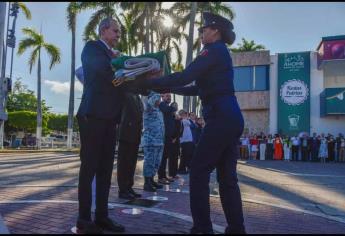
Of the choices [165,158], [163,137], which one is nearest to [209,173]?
[163,137]

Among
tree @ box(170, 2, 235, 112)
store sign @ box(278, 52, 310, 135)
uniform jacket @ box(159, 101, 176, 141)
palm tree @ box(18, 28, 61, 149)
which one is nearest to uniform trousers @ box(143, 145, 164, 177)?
uniform jacket @ box(159, 101, 176, 141)

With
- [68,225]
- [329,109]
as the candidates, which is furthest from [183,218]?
[329,109]

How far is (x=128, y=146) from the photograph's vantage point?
640 centimetres

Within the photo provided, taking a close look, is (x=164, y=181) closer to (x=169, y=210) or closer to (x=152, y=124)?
(x=152, y=124)

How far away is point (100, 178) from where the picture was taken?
13.1ft

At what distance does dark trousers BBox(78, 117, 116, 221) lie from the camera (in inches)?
150

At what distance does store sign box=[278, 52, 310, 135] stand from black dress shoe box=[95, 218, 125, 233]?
27.7 meters

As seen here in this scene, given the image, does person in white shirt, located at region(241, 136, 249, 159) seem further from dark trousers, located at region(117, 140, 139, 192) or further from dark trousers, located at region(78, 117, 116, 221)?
dark trousers, located at region(78, 117, 116, 221)

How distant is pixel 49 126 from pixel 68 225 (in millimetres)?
63066

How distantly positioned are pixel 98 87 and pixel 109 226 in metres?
1.27

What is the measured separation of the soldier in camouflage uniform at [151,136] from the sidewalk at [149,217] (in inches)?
33.6

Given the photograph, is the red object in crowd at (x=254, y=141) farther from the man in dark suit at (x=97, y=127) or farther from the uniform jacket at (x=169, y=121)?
the man in dark suit at (x=97, y=127)

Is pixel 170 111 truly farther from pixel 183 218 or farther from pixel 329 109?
pixel 329 109

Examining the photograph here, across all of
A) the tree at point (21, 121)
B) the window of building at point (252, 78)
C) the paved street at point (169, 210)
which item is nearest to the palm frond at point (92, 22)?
the window of building at point (252, 78)
